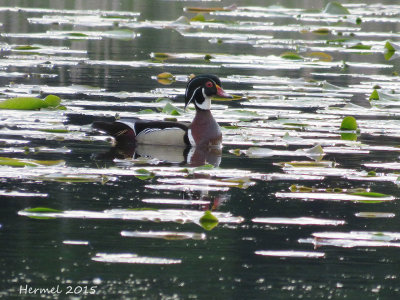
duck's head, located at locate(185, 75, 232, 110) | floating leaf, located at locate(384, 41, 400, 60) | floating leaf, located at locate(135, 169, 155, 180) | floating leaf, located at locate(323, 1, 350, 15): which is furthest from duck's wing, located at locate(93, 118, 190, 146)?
floating leaf, located at locate(323, 1, 350, 15)

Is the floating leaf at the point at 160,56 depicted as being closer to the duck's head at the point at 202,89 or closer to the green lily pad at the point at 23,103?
the green lily pad at the point at 23,103

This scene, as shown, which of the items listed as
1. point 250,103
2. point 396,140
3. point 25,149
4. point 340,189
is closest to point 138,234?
point 340,189

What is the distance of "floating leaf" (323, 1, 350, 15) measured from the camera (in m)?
29.3

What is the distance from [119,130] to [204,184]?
8.26 ft

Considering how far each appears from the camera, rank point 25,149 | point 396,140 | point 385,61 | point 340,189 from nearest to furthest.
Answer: point 340,189
point 25,149
point 396,140
point 385,61

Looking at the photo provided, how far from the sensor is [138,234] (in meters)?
6.88

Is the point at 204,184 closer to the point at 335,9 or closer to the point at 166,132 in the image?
the point at 166,132

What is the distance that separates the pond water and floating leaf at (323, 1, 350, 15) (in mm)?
9983

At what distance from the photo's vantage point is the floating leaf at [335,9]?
29266 mm

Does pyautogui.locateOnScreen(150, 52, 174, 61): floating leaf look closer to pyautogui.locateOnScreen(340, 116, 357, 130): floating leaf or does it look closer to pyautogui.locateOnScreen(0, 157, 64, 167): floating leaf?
pyautogui.locateOnScreen(340, 116, 357, 130): floating leaf

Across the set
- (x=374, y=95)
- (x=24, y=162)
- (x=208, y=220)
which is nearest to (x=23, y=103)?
(x=24, y=162)

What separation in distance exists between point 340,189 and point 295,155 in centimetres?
173

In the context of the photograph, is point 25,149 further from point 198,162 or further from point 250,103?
point 250,103

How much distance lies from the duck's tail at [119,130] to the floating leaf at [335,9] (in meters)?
18.9
